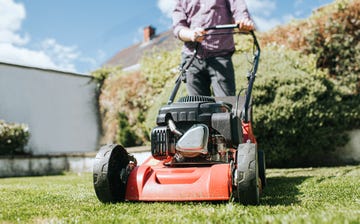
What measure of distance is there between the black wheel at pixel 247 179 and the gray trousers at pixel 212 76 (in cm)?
134

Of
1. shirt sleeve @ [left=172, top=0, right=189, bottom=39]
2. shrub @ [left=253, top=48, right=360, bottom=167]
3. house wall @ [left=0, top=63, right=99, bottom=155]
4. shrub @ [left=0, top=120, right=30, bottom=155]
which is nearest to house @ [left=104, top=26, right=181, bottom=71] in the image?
house wall @ [left=0, top=63, right=99, bottom=155]

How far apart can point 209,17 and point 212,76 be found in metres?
0.54

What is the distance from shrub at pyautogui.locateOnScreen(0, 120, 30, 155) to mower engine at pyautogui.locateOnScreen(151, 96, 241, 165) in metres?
6.13

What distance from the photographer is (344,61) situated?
6.91 m

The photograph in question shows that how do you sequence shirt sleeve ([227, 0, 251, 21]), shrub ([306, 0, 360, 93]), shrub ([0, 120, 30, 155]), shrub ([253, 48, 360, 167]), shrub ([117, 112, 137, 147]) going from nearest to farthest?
1. shirt sleeve ([227, 0, 251, 21])
2. shrub ([253, 48, 360, 167])
3. shrub ([306, 0, 360, 93])
4. shrub ([0, 120, 30, 155])
5. shrub ([117, 112, 137, 147])

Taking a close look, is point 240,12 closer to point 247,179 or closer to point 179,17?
point 179,17

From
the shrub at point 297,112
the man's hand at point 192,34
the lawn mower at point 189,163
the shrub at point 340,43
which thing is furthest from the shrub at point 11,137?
the lawn mower at point 189,163

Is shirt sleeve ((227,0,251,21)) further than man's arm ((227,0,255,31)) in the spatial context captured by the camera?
Yes

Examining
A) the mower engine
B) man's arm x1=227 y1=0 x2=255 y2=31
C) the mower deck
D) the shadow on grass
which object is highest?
man's arm x1=227 y1=0 x2=255 y2=31

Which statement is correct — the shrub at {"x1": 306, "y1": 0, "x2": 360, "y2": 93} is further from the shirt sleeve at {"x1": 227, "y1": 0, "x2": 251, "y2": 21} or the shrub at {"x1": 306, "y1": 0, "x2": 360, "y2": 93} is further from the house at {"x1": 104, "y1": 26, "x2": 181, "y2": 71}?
the house at {"x1": 104, "y1": 26, "x2": 181, "y2": 71}

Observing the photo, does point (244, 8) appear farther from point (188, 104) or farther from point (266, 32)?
point (266, 32)

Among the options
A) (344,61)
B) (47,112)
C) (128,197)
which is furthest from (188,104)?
(47,112)

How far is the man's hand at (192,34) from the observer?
3516 mm

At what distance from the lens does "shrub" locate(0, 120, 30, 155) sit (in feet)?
27.1
